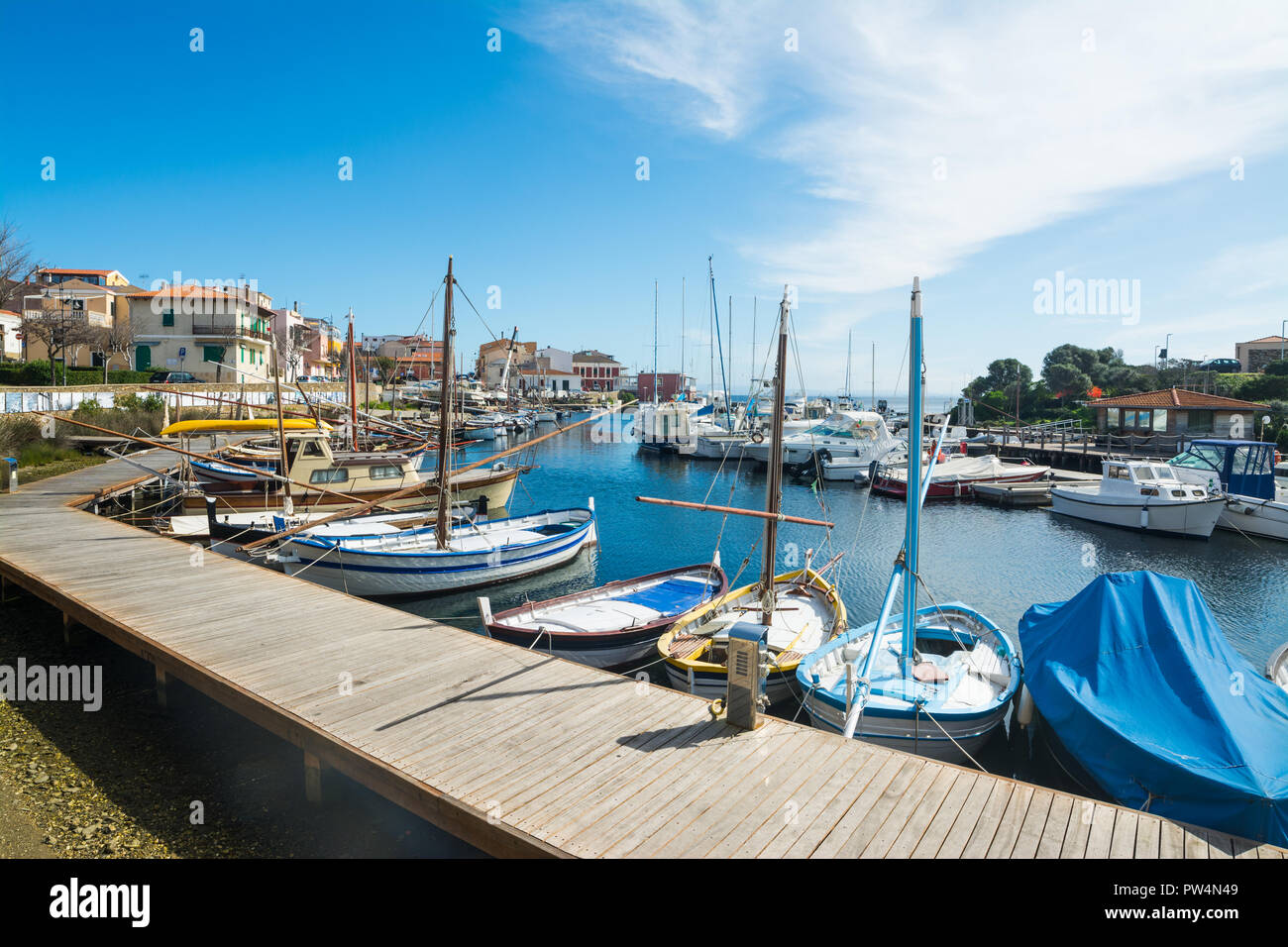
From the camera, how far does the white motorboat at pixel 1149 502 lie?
3038 centimetres

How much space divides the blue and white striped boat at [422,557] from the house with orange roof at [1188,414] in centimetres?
4809

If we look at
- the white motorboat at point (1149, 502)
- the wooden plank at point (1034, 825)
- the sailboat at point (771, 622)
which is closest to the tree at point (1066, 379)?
the white motorboat at point (1149, 502)

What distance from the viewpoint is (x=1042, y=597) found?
2273cm

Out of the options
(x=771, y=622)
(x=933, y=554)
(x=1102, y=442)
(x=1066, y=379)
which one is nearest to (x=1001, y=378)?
(x=1066, y=379)

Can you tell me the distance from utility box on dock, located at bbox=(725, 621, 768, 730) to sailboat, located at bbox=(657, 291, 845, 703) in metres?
3.36

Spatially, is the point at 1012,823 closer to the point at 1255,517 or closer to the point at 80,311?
the point at 1255,517

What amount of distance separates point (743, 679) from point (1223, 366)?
94.5 m

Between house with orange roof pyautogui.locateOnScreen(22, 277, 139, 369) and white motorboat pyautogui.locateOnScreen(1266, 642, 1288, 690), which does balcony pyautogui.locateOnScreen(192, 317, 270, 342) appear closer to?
house with orange roof pyautogui.locateOnScreen(22, 277, 139, 369)

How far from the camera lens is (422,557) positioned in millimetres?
20094
